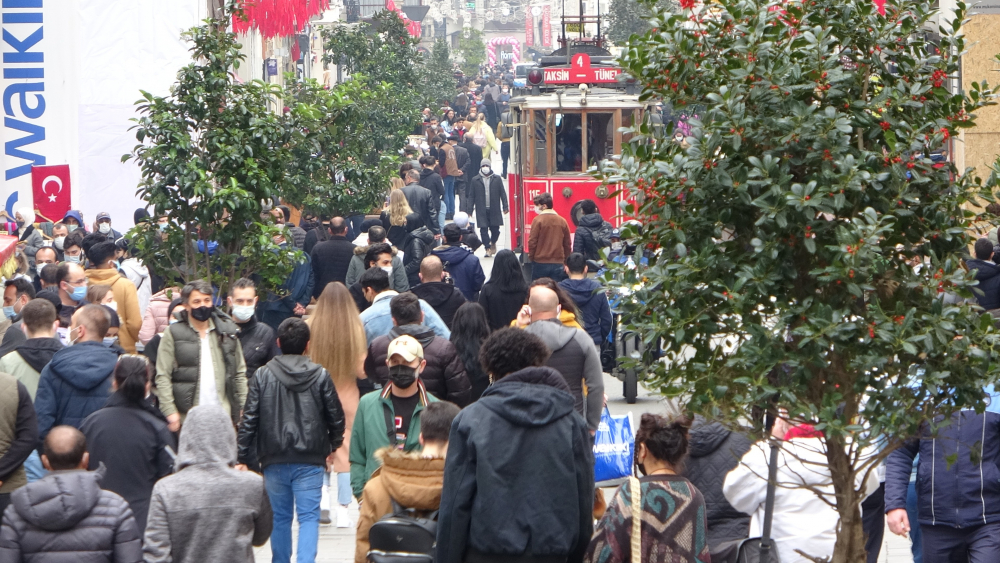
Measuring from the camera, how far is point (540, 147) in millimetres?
18328

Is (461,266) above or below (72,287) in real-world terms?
below

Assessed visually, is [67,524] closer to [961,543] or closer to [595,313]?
[961,543]

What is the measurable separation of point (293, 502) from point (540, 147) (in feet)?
39.4

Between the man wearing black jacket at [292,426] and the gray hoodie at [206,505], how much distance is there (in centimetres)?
148

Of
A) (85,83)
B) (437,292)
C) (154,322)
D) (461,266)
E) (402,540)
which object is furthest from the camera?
(85,83)

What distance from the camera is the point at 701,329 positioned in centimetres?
389

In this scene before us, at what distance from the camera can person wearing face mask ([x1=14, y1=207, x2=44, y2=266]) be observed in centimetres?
1344

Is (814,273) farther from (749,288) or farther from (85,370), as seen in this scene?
(85,370)

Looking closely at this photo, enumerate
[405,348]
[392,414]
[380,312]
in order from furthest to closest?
[380,312], [392,414], [405,348]

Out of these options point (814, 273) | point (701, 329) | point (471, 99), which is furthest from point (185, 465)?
point (471, 99)

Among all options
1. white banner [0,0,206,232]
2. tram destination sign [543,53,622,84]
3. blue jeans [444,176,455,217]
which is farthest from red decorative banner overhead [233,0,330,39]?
tram destination sign [543,53,622,84]

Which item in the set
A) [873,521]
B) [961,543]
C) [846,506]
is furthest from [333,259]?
[846,506]

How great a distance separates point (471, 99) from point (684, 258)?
1677 inches

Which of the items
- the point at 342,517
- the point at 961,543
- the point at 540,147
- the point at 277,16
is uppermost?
the point at 277,16
